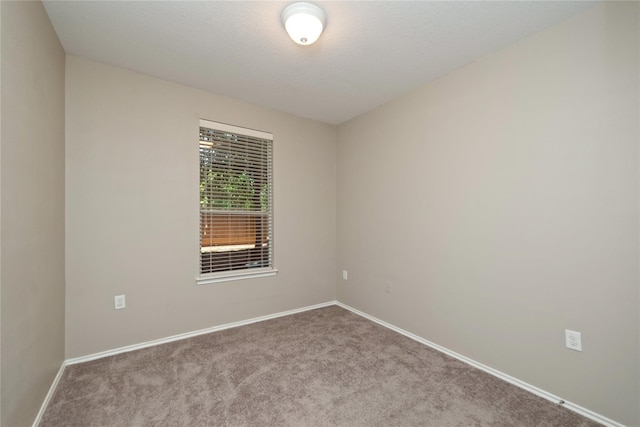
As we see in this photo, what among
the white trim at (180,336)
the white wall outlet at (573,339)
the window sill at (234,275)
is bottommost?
the white trim at (180,336)

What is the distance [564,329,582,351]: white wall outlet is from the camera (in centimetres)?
181

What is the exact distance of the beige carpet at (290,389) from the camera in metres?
1.72

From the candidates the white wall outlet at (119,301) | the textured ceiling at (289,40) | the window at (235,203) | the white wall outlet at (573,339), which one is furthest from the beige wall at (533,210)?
the white wall outlet at (119,301)

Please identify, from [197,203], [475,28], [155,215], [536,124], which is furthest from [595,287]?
[155,215]

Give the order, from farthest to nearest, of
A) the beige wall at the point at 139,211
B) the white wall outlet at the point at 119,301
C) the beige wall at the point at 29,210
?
the white wall outlet at the point at 119,301
the beige wall at the point at 139,211
the beige wall at the point at 29,210

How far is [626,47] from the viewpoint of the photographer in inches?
65.2

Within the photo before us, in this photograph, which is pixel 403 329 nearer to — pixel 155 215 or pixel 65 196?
pixel 155 215

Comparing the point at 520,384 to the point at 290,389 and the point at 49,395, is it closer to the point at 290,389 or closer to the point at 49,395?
the point at 290,389

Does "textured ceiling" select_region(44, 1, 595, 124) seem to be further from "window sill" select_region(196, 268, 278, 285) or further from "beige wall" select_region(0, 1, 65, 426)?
"window sill" select_region(196, 268, 278, 285)

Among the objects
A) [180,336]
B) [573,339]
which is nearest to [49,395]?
[180,336]

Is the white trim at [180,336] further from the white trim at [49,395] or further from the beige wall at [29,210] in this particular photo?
the beige wall at [29,210]

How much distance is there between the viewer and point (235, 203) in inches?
127

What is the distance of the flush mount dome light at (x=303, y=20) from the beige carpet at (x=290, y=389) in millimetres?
2426

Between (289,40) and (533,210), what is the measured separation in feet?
7.12
